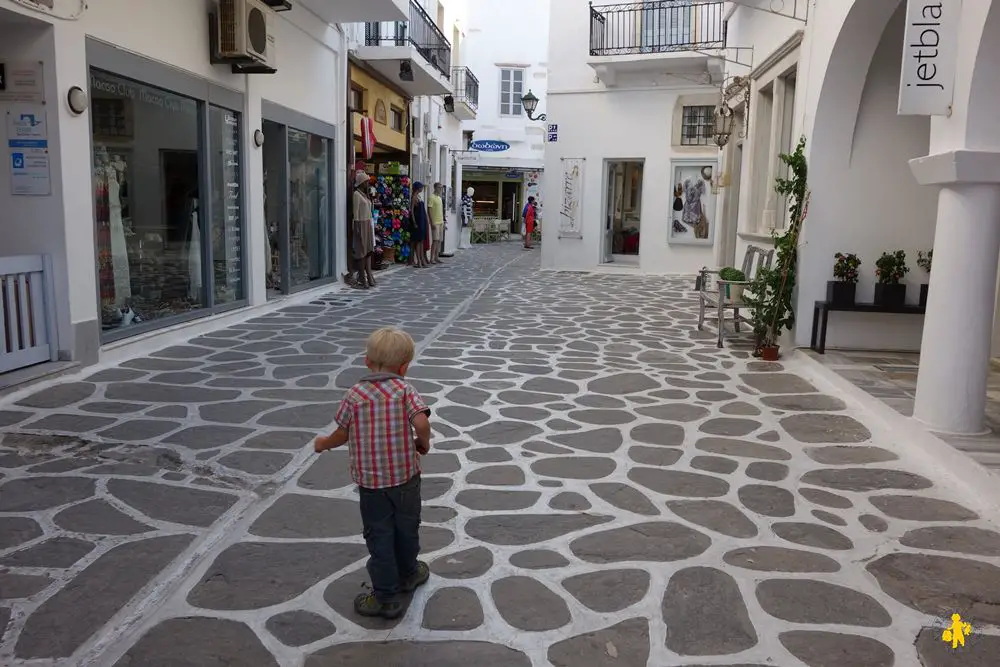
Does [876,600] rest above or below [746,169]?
below

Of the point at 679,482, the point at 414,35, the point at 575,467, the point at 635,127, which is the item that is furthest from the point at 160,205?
the point at 635,127

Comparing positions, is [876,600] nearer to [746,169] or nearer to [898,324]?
[898,324]

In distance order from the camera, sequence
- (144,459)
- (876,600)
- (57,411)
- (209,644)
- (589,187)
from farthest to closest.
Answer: (589,187), (57,411), (144,459), (876,600), (209,644)

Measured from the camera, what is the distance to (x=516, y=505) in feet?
14.3

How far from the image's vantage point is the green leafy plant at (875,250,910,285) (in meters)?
8.02

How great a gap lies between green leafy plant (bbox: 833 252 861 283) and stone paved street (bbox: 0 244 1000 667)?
Answer: 5.10 ft

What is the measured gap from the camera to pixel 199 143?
9188mm

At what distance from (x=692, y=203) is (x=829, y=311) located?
10.9 metres

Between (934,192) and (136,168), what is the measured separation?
8.13 meters

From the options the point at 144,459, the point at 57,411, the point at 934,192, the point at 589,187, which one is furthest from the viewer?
the point at 589,187

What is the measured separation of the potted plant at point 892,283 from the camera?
8.01 meters

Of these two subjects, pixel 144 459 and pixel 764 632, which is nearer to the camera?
pixel 764 632

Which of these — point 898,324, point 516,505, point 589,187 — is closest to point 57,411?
point 516,505

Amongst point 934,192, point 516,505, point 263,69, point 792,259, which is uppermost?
point 263,69
